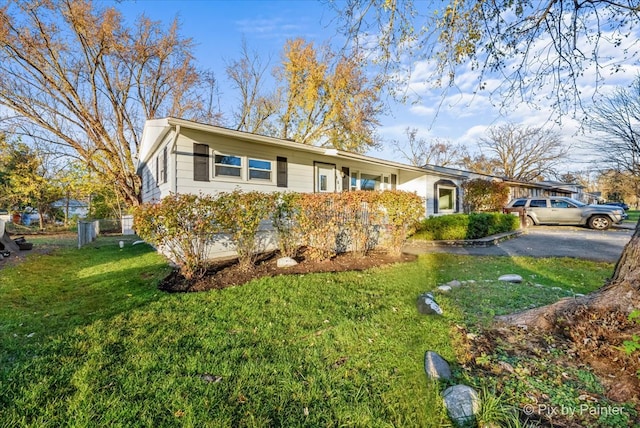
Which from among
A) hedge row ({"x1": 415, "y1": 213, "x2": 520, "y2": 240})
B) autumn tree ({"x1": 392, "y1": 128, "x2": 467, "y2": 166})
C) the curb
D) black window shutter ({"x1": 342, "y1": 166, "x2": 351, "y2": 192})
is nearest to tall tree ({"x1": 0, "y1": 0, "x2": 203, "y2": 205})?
black window shutter ({"x1": 342, "y1": 166, "x2": 351, "y2": 192})

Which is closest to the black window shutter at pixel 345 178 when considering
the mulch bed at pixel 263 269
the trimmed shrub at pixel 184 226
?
the mulch bed at pixel 263 269

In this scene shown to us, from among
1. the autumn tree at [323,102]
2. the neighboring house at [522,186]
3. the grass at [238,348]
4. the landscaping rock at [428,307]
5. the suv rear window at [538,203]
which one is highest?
the autumn tree at [323,102]

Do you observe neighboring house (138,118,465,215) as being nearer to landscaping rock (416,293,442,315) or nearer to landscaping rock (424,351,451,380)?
landscaping rock (416,293,442,315)

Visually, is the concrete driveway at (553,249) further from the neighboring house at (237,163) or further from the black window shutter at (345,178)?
the black window shutter at (345,178)

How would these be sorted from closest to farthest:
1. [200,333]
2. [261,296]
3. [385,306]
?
1. [200,333]
2. [385,306]
3. [261,296]

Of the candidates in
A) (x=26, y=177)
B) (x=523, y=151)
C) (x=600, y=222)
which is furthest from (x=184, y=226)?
(x=523, y=151)

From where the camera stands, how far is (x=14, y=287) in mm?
4844

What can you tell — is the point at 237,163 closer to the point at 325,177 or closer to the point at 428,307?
the point at 325,177

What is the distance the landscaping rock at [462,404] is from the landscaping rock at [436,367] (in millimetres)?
206

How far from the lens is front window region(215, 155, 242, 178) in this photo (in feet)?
26.3

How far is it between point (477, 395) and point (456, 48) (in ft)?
13.8

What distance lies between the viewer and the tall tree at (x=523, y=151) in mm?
33469

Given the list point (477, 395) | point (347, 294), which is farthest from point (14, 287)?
point (477, 395)

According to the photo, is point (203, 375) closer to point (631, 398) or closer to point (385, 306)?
point (385, 306)
